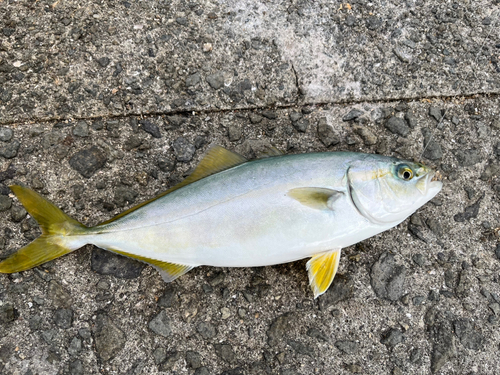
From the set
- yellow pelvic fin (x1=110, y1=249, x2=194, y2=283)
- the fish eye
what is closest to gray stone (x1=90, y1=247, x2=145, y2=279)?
yellow pelvic fin (x1=110, y1=249, x2=194, y2=283)

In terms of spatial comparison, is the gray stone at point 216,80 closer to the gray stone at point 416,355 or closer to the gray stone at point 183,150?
the gray stone at point 183,150

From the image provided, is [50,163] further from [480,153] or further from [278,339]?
[480,153]

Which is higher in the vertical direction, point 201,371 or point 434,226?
point 434,226

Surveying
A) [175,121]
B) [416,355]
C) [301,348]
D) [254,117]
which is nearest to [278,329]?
[301,348]

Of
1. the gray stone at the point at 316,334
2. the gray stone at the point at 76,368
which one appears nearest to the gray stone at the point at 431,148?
the gray stone at the point at 316,334

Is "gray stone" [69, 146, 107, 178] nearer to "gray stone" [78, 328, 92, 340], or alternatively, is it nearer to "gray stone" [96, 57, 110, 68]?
"gray stone" [96, 57, 110, 68]

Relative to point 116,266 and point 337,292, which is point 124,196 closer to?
point 116,266

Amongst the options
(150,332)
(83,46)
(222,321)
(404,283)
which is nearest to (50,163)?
(83,46)
